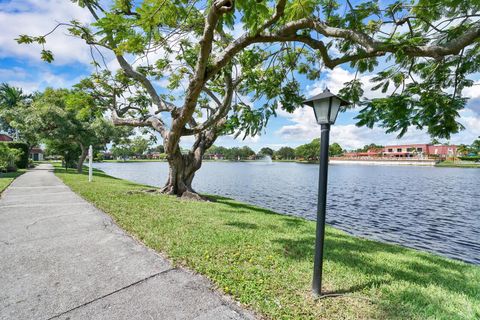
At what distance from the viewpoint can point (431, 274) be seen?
4184 millimetres

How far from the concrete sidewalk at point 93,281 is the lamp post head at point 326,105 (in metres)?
2.44

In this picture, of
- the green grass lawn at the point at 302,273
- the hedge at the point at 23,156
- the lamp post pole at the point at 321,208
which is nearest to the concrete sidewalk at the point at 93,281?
the green grass lawn at the point at 302,273

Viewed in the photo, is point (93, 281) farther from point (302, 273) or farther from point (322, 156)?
point (322, 156)

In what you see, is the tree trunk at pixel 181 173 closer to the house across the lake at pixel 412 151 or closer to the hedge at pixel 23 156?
the hedge at pixel 23 156

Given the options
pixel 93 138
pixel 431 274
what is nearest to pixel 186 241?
pixel 431 274

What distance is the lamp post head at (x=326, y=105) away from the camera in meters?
2.98

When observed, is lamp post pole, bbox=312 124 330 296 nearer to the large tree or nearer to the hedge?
the large tree

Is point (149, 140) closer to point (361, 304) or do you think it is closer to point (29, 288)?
point (29, 288)

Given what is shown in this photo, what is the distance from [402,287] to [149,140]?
14.3 m

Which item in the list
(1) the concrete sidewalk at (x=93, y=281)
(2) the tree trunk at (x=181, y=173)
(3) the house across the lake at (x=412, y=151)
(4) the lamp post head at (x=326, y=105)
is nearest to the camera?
(1) the concrete sidewalk at (x=93, y=281)

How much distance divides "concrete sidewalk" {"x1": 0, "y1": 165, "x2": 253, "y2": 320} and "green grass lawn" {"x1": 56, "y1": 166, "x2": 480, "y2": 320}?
30cm

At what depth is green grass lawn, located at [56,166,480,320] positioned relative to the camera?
9.28 feet

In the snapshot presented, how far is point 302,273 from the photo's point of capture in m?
3.62

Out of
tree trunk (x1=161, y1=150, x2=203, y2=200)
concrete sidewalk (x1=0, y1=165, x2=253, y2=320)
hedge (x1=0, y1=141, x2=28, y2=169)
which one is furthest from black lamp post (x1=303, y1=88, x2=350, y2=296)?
hedge (x1=0, y1=141, x2=28, y2=169)
